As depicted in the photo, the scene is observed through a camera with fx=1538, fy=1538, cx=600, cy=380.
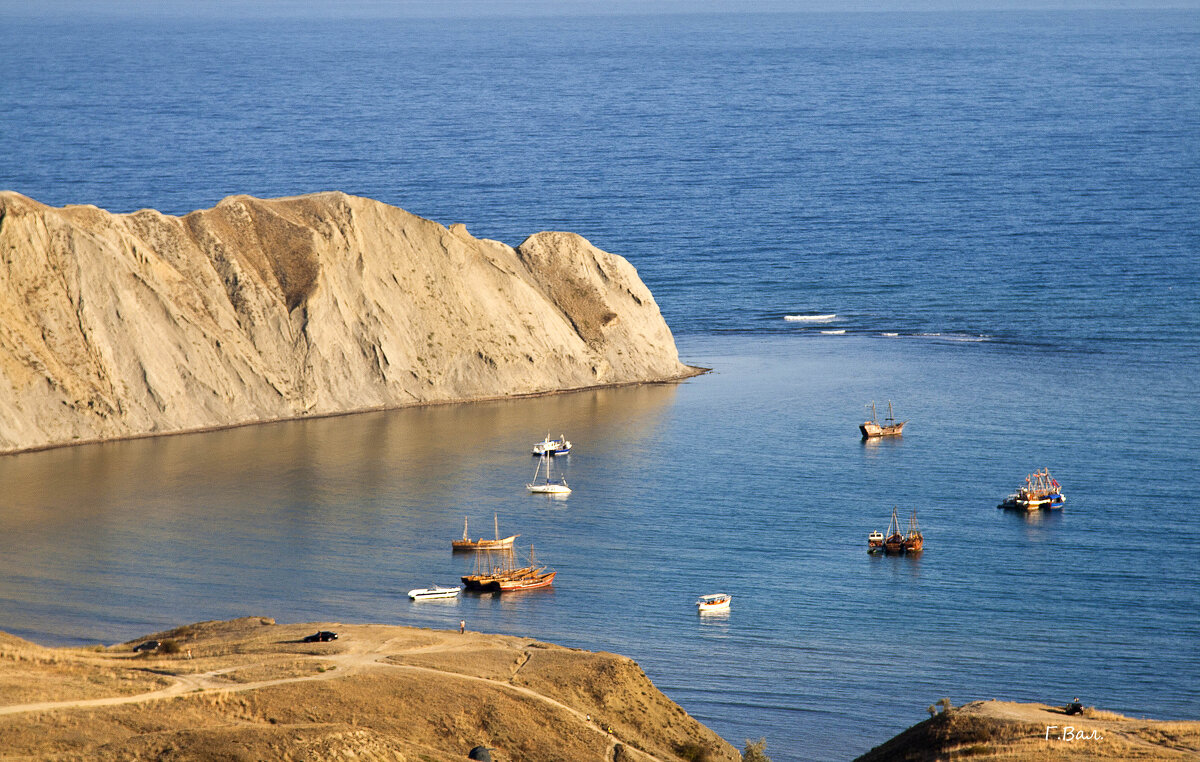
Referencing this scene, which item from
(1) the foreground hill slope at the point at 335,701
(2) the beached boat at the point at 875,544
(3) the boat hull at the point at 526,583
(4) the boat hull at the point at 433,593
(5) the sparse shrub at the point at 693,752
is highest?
(2) the beached boat at the point at 875,544

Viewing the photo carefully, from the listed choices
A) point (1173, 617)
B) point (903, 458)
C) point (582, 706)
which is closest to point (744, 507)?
point (903, 458)

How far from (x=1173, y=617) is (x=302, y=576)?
42175 millimetres

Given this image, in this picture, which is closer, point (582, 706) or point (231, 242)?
point (582, 706)

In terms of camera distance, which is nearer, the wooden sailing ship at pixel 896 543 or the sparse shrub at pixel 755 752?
the sparse shrub at pixel 755 752

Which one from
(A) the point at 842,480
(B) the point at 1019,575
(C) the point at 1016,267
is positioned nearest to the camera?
(B) the point at 1019,575

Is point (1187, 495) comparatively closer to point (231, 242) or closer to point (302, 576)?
point (302, 576)

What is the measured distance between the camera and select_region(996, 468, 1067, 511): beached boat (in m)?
89.0

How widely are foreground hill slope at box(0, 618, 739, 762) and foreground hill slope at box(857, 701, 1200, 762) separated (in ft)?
27.4

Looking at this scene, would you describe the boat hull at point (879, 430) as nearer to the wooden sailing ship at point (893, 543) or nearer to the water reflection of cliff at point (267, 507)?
the water reflection of cliff at point (267, 507)

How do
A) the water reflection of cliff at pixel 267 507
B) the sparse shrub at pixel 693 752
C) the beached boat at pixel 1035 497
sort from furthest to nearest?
the beached boat at pixel 1035 497, the water reflection of cliff at pixel 267 507, the sparse shrub at pixel 693 752

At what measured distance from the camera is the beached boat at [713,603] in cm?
7274

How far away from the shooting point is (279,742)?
1811 inches

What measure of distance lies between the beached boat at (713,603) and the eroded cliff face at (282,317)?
45.7m

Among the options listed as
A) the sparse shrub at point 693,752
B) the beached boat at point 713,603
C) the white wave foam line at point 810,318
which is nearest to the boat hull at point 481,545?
the beached boat at point 713,603
